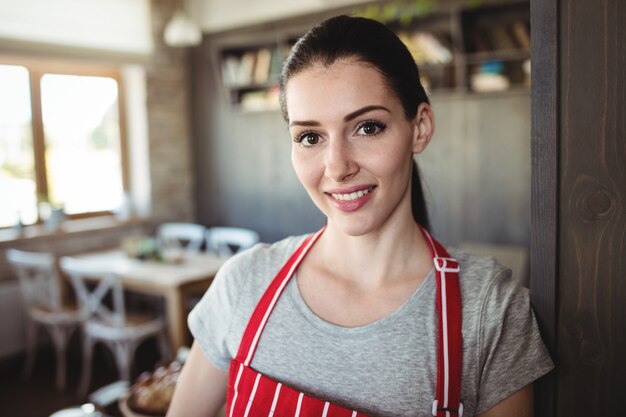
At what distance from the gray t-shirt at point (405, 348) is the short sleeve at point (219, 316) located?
0.01m

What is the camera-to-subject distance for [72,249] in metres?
4.71

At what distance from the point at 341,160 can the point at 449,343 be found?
0.38 metres

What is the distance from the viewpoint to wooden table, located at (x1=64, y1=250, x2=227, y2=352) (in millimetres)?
3525

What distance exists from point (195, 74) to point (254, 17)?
3.03 feet

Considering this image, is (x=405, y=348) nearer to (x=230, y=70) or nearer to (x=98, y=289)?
(x=98, y=289)

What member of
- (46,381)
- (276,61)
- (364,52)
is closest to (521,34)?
(276,61)

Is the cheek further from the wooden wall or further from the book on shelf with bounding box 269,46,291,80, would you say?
the book on shelf with bounding box 269,46,291,80

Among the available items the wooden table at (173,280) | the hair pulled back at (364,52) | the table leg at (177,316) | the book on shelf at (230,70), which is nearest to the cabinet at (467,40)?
the book on shelf at (230,70)

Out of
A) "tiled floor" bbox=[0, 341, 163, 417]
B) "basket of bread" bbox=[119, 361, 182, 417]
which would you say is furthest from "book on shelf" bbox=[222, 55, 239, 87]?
"basket of bread" bbox=[119, 361, 182, 417]

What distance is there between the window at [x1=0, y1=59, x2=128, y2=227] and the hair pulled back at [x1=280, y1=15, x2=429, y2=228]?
410cm

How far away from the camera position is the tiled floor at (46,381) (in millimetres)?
3582

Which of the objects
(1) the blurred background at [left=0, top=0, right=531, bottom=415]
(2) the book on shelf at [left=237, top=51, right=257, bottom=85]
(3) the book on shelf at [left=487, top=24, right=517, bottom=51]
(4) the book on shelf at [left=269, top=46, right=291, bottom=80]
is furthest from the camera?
(2) the book on shelf at [left=237, top=51, right=257, bottom=85]

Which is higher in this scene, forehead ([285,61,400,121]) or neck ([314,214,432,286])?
forehead ([285,61,400,121])

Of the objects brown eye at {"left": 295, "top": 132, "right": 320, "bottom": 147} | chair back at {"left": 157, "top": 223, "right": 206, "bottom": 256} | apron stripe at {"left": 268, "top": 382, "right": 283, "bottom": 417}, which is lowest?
chair back at {"left": 157, "top": 223, "right": 206, "bottom": 256}
